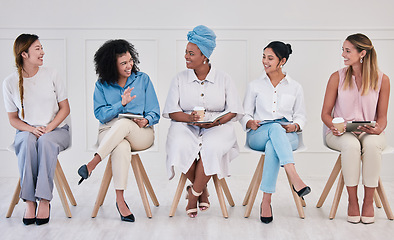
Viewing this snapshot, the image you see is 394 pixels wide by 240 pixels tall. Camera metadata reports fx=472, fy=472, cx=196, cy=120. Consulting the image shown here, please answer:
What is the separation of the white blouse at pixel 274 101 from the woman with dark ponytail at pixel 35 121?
1.32 metres

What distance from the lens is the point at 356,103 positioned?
11.0 feet

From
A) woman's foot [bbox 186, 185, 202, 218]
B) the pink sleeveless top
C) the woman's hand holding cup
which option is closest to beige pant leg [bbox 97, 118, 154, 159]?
woman's foot [bbox 186, 185, 202, 218]

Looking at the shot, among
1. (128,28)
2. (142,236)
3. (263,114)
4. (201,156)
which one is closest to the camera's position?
(142,236)

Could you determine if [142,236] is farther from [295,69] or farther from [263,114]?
[295,69]

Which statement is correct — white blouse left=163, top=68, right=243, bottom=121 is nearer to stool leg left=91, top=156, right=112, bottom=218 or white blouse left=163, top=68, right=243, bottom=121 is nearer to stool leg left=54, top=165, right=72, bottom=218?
stool leg left=91, top=156, right=112, bottom=218

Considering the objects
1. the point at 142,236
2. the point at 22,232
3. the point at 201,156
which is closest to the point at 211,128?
the point at 201,156

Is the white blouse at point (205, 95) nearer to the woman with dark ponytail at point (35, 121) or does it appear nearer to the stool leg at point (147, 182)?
the stool leg at point (147, 182)

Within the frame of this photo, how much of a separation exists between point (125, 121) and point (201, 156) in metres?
0.56

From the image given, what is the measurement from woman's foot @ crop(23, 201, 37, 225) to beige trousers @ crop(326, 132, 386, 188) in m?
2.06

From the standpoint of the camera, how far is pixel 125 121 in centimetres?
316

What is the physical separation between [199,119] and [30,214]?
1.26 m

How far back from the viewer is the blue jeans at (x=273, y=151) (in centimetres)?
305

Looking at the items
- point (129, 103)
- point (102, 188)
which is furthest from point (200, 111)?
point (102, 188)

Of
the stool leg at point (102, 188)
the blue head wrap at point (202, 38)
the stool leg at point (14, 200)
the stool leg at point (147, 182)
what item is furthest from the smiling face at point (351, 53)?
the stool leg at point (14, 200)
